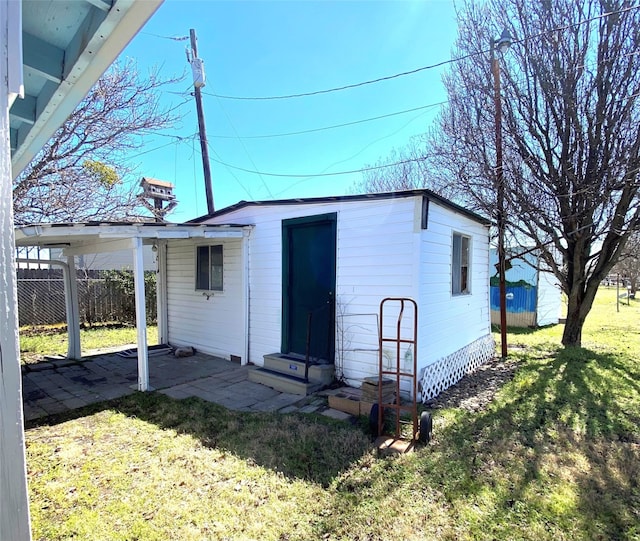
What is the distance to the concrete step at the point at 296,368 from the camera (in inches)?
207

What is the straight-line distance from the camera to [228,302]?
7.02 m

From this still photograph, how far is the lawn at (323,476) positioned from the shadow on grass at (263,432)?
2 centimetres

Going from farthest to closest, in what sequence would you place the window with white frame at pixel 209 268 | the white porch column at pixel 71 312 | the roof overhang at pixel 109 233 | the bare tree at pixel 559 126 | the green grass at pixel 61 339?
the green grass at pixel 61 339, the window with white frame at pixel 209 268, the white porch column at pixel 71 312, the bare tree at pixel 559 126, the roof overhang at pixel 109 233

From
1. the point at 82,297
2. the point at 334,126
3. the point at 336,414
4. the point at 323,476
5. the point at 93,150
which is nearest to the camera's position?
the point at 323,476

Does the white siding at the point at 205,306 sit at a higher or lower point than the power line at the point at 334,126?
lower

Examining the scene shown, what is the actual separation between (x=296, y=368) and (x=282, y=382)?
1.11 ft

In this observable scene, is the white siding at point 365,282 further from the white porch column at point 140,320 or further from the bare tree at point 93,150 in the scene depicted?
the bare tree at point 93,150

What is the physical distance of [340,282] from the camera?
17.9 ft

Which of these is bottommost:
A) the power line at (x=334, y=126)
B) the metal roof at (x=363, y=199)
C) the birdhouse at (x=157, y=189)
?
the metal roof at (x=363, y=199)

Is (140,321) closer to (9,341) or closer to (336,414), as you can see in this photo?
(336,414)

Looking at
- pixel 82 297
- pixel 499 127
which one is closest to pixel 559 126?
pixel 499 127

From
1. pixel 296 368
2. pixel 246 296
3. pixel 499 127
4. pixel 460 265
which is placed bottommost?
pixel 296 368

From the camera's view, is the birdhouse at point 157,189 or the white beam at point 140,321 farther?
the birdhouse at point 157,189

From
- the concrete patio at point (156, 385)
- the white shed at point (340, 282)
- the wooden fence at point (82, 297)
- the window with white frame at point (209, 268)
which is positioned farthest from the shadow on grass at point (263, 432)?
the wooden fence at point (82, 297)
